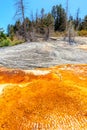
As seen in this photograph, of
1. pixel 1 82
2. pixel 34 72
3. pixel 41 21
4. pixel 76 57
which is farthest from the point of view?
pixel 41 21

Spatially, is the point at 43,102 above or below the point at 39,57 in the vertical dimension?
below

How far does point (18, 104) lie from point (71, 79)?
2929 millimetres

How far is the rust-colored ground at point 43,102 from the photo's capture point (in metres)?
7.37

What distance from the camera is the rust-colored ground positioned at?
7371 millimetres

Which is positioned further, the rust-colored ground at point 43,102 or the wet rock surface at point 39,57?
the wet rock surface at point 39,57

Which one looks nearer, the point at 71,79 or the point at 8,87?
the point at 8,87

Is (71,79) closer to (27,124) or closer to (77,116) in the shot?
(77,116)

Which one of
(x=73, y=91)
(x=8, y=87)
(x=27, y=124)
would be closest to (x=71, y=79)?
(x=73, y=91)

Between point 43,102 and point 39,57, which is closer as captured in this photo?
point 43,102

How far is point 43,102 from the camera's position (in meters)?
8.23

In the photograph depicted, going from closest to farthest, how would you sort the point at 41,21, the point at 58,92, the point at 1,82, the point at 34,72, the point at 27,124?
the point at 27,124
the point at 58,92
the point at 1,82
the point at 34,72
the point at 41,21

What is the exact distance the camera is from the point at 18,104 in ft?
26.8

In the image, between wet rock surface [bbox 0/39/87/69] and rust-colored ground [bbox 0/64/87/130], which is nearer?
rust-colored ground [bbox 0/64/87/130]

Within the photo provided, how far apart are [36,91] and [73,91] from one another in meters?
1.27
